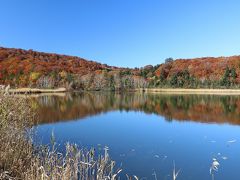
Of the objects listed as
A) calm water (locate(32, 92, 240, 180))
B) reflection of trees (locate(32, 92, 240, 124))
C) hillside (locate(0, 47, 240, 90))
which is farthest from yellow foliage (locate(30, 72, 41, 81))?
calm water (locate(32, 92, 240, 180))

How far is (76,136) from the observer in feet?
40.3

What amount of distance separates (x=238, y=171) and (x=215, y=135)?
5.29m

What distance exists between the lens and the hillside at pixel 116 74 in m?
70.8

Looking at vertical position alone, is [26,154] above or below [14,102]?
below

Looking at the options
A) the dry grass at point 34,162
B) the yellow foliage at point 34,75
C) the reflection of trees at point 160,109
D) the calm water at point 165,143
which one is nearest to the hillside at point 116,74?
the yellow foliage at point 34,75

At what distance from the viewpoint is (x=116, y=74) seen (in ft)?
268

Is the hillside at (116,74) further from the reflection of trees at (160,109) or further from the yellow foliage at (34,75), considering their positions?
the reflection of trees at (160,109)

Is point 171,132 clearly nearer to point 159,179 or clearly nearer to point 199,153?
point 199,153

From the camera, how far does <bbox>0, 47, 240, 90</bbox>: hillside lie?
70750 millimetres

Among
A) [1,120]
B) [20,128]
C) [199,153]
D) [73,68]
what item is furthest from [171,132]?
[73,68]

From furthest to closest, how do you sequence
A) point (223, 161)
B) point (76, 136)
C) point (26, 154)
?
point (76, 136) < point (223, 161) < point (26, 154)

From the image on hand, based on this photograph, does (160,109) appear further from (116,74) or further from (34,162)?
(116,74)

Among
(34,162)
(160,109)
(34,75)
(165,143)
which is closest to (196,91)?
(34,75)

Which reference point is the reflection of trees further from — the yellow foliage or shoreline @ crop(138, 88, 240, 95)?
the yellow foliage
